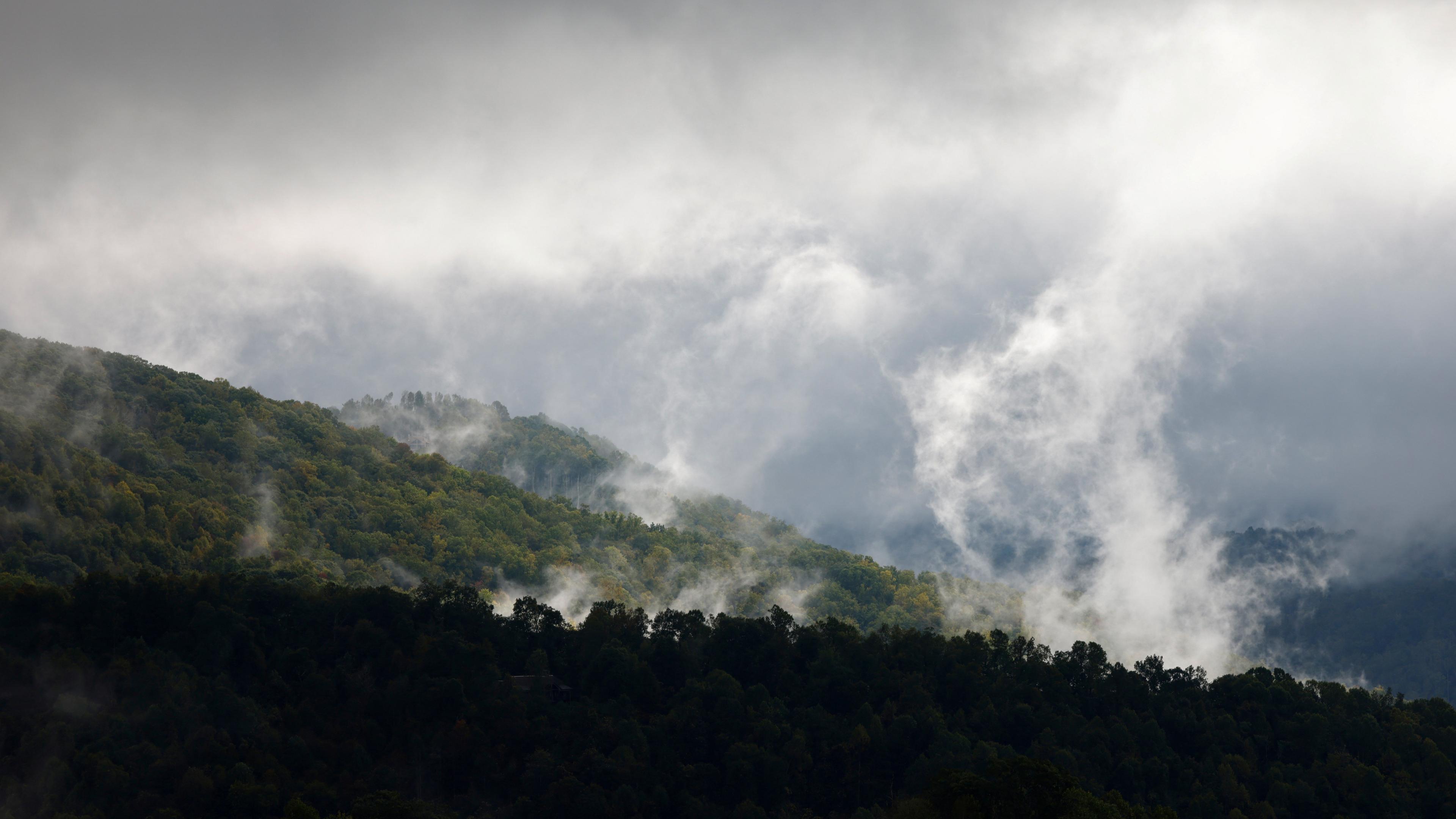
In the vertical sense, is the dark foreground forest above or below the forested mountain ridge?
below

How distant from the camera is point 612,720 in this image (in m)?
95.2

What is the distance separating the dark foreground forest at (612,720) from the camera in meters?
79.5

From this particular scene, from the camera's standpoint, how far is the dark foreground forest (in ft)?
261

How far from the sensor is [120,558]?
138m

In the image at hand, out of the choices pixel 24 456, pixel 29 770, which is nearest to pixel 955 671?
pixel 29 770

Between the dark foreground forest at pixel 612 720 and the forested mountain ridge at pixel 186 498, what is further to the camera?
the forested mountain ridge at pixel 186 498

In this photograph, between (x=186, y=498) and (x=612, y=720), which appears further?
(x=186, y=498)

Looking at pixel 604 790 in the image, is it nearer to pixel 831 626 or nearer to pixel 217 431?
pixel 831 626

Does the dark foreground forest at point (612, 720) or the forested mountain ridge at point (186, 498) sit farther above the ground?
the forested mountain ridge at point (186, 498)

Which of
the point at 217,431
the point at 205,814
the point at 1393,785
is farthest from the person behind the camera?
the point at 217,431

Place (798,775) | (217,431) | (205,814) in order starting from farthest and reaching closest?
(217,431) < (798,775) < (205,814)

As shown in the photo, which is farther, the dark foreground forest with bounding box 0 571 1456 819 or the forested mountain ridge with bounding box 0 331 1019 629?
the forested mountain ridge with bounding box 0 331 1019 629

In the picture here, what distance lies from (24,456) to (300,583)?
166 ft

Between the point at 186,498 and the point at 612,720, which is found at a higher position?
the point at 186,498
